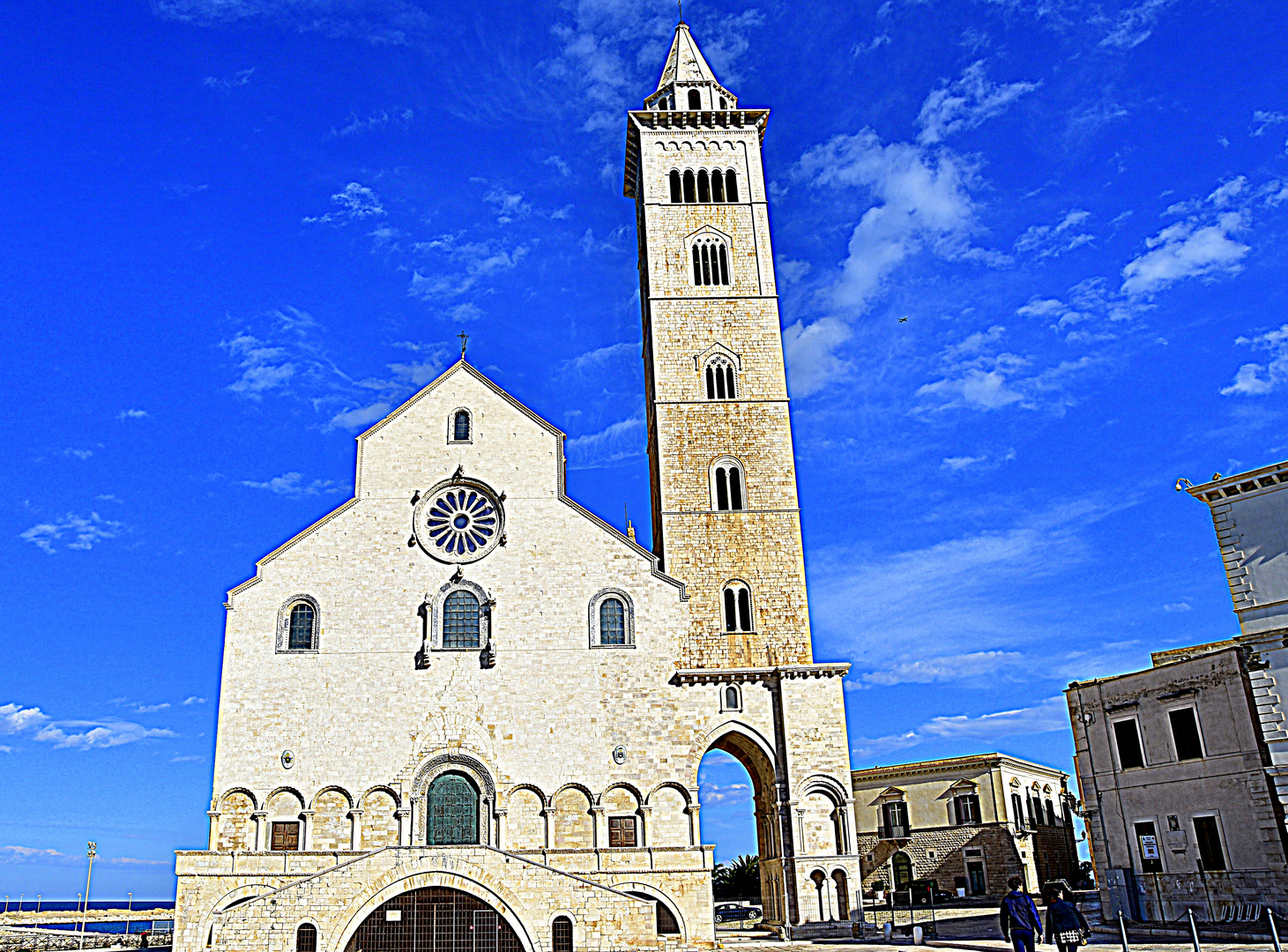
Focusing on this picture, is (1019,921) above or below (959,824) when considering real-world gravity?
below

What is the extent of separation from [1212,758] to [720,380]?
21024 millimetres

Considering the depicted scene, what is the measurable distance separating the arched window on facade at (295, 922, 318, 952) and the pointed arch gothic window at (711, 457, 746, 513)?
1945 centimetres

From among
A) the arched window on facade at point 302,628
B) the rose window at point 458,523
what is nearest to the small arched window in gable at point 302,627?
the arched window on facade at point 302,628

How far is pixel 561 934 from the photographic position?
1056 inches

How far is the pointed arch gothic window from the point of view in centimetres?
3828

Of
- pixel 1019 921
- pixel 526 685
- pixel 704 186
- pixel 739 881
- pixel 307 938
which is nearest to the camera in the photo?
pixel 1019 921

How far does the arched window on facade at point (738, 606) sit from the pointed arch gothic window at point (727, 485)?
3063mm

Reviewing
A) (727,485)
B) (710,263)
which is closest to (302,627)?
(727,485)

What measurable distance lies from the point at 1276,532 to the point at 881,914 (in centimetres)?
2443

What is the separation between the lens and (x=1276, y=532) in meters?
28.5

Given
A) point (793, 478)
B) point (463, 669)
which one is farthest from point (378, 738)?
point (793, 478)

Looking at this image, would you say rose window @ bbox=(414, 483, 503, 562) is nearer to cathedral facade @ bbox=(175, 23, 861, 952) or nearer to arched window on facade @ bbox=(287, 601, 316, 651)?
cathedral facade @ bbox=(175, 23, 861, 952)

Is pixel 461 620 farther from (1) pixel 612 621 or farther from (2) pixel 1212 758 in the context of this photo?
(2) pixel 1212 758

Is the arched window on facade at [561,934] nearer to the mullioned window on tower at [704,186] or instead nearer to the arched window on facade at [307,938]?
the arched window on facade at [307,938]
